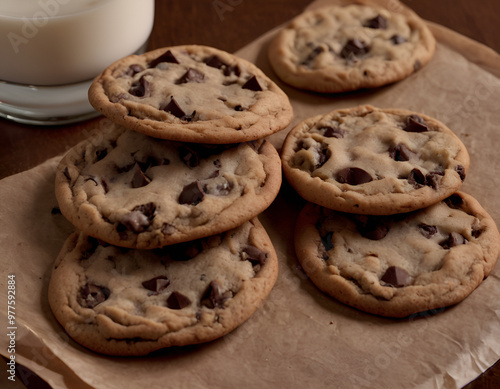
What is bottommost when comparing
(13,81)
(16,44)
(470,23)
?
(470,23)

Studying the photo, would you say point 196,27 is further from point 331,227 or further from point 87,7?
point 331,227

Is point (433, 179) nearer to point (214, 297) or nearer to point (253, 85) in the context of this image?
point (253, 85)

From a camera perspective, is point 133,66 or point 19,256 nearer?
point 19,256

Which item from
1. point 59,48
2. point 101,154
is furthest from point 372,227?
point 59,48

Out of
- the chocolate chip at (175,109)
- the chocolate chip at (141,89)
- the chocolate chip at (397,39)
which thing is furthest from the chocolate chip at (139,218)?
the chocolate chip at (397,39)

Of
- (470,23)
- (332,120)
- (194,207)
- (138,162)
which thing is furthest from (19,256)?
(470,23)
